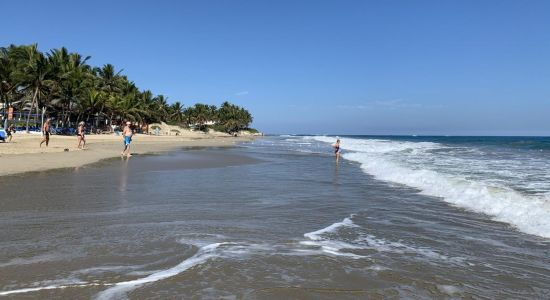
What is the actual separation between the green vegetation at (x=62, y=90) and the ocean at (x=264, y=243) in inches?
1503

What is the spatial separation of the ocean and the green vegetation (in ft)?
125

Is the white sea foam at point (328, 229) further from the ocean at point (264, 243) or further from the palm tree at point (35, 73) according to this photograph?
A: the palm tree at point (35, 73)

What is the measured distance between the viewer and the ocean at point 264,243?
13.3 ft

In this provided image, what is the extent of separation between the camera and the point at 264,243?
5.73 metres

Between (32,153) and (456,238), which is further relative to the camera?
(32,153)

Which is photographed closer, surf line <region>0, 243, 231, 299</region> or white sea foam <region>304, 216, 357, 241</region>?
surf line <region>0, 243, 231, 299</region>

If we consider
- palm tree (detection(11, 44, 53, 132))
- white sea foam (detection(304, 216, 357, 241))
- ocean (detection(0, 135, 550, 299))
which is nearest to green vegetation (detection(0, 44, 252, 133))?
palm tree (detection(11, 44, 53, 132))

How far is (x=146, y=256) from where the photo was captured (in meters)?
4.91

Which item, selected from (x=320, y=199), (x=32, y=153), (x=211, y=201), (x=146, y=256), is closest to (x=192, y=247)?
(x=146, y=256)

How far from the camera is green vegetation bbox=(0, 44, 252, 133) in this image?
43438mm

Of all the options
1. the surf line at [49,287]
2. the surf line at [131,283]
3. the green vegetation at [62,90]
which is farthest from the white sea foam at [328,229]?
the green vegetation at [62,90]

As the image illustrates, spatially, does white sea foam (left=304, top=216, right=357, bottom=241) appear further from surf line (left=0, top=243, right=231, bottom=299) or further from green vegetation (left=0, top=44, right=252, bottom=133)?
green vegetation (left=0, top=44, right=252, bottom=133)

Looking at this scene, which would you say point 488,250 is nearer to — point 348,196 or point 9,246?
point 348,196

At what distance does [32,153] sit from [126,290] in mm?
18667
